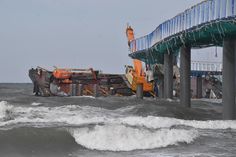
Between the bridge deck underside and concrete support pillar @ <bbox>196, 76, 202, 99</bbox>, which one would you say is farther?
concrete support pillar @ <bbox>196, 76, 202, 99</bbox>

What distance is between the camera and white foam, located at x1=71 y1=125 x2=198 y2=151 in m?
15.0

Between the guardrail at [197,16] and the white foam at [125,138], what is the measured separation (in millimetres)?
6473

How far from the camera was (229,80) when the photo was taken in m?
22.7

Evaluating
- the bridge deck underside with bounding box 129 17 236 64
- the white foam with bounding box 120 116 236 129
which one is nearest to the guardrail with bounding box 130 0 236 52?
the bridge deck underside with bounding box 129 17 236 64

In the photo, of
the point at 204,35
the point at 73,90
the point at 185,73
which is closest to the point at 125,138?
the point at 204,35

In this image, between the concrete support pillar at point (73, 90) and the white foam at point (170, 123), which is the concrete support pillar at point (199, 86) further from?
the white foam at point (170, 123)

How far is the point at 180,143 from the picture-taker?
1582cm

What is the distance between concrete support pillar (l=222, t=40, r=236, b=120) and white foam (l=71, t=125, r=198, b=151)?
5788 millimetres

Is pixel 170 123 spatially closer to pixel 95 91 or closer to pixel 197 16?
pixel 197 16

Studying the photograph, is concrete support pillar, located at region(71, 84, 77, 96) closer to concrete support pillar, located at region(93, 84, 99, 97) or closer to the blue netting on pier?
concrete support pillar, located at region(93, 84, 99, 97)

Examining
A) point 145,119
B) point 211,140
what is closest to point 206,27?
point 145,119

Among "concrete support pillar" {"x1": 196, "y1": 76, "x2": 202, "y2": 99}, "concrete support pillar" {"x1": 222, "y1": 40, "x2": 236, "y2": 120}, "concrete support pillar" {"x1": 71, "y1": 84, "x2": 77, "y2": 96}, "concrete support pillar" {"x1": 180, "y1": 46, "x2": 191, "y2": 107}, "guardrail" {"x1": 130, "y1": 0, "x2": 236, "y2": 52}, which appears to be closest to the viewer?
"guardrail" {"x1": 130, "y1": 0, "x2": 236, "y2": 52}

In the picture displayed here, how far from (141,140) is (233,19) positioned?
7795mm

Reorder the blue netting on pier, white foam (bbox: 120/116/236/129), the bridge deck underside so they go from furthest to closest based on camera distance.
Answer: the bridge deck underside, the blue netting on pier, white foam (bbox: 120/116/236/129)
